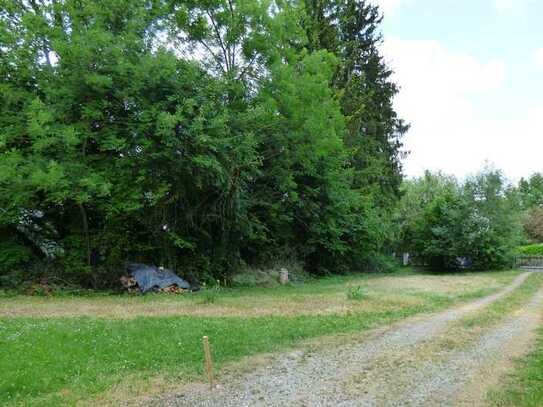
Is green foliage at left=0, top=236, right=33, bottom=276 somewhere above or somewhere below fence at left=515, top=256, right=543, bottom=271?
above

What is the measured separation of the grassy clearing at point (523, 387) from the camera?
515 cm

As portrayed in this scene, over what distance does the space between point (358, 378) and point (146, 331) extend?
166 inches

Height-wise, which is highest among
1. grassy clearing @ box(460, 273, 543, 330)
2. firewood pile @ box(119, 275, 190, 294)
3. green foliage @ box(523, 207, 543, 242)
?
green foliage @ box(523, 207, 543, 242)

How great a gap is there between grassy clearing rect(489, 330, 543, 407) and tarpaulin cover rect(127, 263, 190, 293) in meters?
11.3

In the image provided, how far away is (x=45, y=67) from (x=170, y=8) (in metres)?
5.34

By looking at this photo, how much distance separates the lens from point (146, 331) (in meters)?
8.52

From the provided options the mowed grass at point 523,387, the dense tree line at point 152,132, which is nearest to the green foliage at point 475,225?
the dense tree line at point 152,132

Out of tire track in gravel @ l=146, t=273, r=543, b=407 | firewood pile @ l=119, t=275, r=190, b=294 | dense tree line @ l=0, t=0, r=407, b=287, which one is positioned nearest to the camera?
tire track in gravel @ l=146, t=273, r=543, b=407

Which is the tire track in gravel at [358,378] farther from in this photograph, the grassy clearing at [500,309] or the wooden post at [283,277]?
the wooden post at [283,277]

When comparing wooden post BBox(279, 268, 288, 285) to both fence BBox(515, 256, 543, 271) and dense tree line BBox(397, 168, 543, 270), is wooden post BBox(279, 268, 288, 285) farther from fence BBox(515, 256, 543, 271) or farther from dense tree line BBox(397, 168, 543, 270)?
fence BBox(515, 256, 543, 271)

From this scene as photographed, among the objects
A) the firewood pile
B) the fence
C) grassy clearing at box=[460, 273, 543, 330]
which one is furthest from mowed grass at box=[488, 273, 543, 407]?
the fence

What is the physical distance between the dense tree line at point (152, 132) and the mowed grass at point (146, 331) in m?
3.00

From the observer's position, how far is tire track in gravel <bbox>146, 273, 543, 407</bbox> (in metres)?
5.33

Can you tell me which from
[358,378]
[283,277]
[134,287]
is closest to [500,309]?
[358,378]
